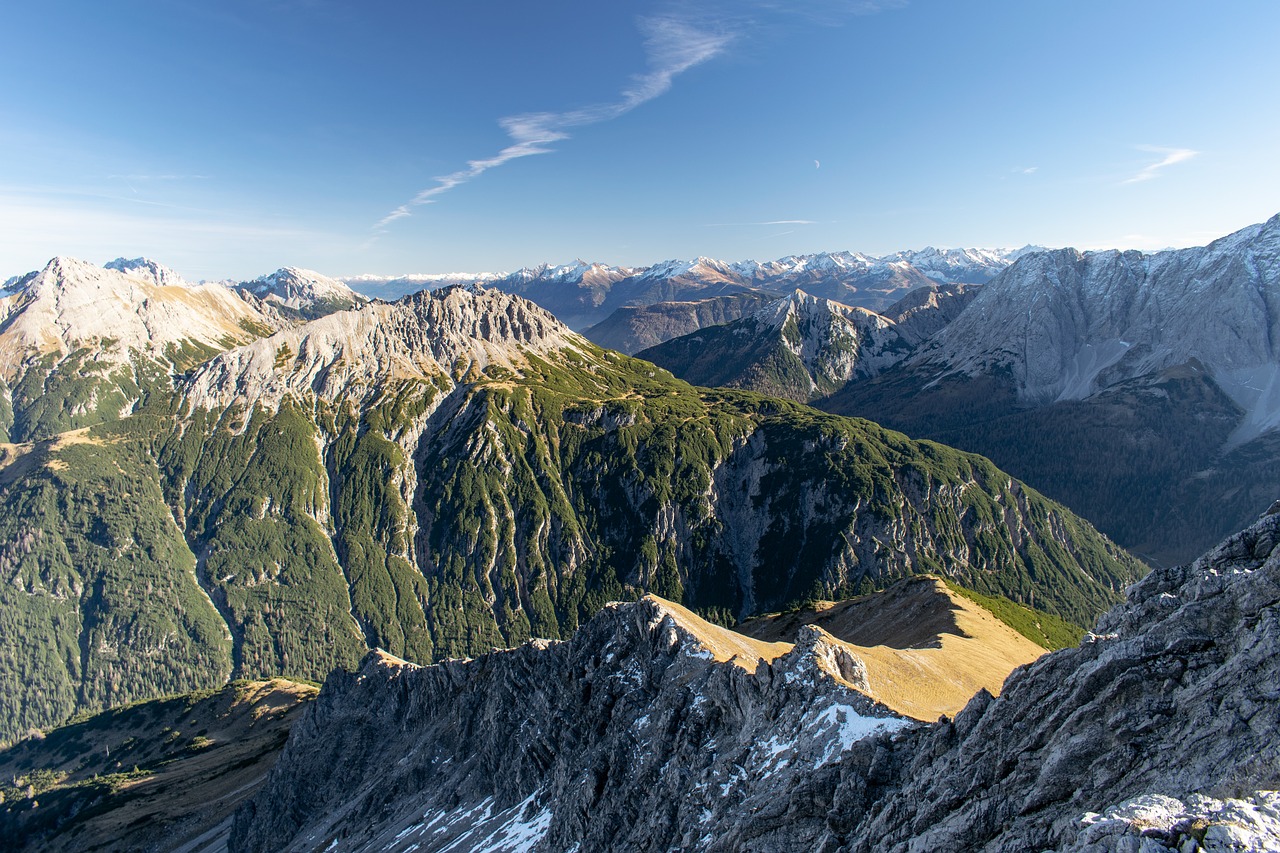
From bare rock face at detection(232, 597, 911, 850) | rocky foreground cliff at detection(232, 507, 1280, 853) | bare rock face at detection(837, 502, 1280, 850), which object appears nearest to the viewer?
bare rock face at detection(837, 502, 1280, 850)

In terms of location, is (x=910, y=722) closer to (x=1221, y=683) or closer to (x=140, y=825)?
(x=1221, y=683)

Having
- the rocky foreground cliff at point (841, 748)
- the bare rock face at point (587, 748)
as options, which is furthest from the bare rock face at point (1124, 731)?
the bare rock face at point (587, 748)

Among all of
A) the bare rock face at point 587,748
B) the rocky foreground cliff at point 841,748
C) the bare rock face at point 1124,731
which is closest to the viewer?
the bare rock face at point 1124,731

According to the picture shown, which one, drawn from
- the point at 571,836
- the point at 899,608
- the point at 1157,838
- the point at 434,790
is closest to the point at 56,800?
the point at 434,790

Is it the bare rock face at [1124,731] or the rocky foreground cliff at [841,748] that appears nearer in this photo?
the bare rock face at [1124,731]

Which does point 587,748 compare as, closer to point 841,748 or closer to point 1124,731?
point 841,748

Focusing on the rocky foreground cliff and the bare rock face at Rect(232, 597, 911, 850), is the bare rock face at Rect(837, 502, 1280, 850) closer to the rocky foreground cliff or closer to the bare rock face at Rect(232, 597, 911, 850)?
the rocky foreground cliff

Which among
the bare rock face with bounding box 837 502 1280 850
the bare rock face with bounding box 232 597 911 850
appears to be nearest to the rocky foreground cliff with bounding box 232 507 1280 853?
the bare rock face with bounding box 837 502 1280 850

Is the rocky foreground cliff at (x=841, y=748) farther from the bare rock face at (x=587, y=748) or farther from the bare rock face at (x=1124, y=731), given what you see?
the bare rock face at (x=587, y=748)
